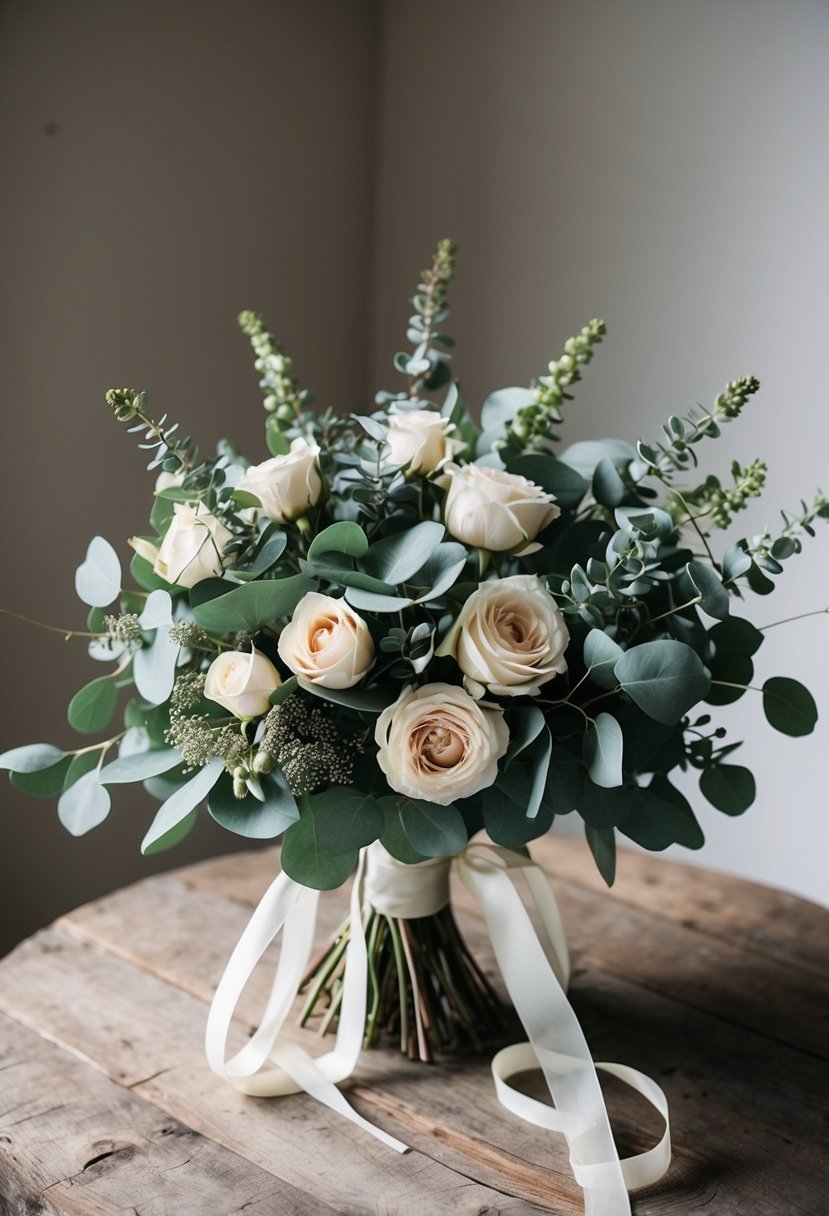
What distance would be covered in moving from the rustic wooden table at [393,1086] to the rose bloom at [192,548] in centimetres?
45

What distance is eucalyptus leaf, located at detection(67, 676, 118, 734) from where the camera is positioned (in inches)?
37.6

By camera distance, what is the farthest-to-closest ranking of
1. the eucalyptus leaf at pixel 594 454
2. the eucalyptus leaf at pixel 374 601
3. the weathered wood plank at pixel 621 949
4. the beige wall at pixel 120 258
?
the beige wall at pixel 120 258 < the weathered wood plank at pixel 621 949 < the eucalyptus leaf at pixel 594 454 < the eucalyptus leaf at pixel 374 601

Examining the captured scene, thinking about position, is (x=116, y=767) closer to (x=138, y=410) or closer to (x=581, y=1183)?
(x=138, y=410)

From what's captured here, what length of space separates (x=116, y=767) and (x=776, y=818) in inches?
50.6

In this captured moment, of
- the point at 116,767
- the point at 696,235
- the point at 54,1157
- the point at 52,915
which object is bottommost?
the point at 52,915

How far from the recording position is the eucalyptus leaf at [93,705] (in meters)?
0.95

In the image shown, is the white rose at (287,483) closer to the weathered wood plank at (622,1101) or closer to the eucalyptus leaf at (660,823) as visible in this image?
the eucalyptus leaf at (660,823)

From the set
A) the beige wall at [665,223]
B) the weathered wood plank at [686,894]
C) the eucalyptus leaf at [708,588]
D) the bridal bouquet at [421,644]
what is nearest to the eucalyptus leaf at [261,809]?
the bridal bouquet at [421,644]

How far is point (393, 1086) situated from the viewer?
3.13 ft

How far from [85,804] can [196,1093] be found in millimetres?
271

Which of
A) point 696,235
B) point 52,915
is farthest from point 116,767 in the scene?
point 696,235

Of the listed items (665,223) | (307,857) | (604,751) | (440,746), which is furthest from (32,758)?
(665,223)

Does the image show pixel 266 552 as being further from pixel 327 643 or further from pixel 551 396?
pixel 551 396

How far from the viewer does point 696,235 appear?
1741 millimetres
